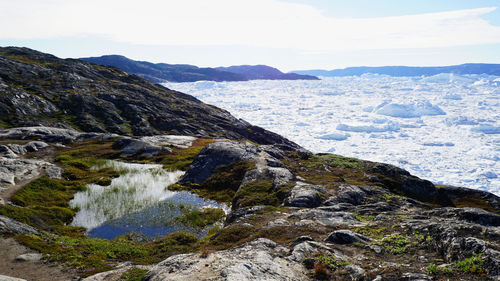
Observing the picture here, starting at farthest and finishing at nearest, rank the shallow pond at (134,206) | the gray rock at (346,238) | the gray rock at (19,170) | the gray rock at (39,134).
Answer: the gray rock at (39,134) < the gray rock at (19,170) < the shallow pond at (134,206) < the gray rock at (346,238)

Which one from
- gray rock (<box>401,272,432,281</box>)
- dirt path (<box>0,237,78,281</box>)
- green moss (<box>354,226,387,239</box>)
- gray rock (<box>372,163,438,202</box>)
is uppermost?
gray rock (<box>401,272,432,281</box>)

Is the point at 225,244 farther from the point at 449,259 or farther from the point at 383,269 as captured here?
the point at 449,259

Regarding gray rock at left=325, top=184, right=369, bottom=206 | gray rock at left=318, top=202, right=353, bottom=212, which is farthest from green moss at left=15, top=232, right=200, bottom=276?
gray rock at left=325, top=184, right=369, bottom=206

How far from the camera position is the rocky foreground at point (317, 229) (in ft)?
49.5

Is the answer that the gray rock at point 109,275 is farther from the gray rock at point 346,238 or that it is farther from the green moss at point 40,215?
the green moss at point 40,215

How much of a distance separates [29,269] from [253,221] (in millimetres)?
17315

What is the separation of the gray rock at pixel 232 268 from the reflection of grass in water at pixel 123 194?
2109 cm

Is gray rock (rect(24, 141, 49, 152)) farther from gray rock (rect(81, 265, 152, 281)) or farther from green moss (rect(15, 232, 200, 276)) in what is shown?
gray rock (rect(81, 265, 152, 281))

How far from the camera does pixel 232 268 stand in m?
14.4

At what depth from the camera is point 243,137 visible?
529 ft

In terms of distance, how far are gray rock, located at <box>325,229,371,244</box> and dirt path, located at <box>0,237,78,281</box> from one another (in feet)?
56.5

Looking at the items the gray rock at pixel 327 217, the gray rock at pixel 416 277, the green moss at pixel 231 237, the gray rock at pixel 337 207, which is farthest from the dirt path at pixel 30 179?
the gray rock at pixel 416 277

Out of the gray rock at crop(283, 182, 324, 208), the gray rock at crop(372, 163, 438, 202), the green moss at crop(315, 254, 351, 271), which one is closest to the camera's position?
the green moss at crop(315, 254, 351, 271)

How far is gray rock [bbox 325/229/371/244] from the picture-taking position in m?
20.0
